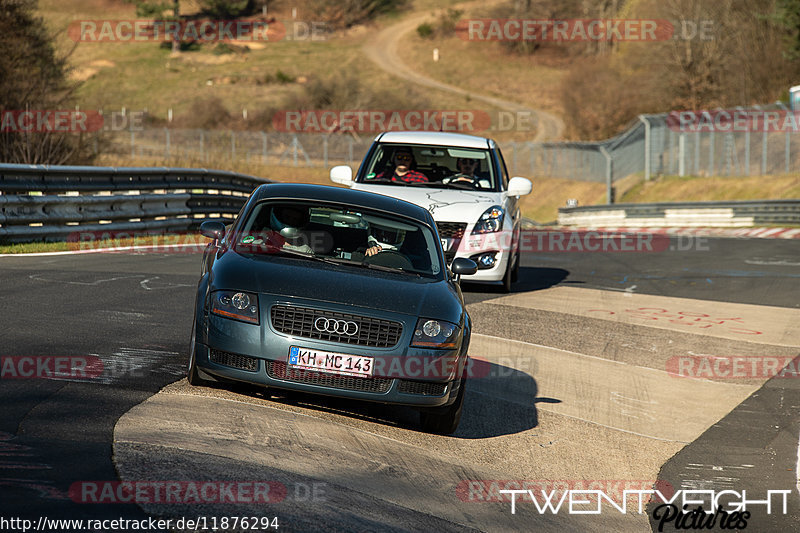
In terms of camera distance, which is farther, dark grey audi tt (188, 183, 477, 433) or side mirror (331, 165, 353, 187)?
side mirror (331, 165, 353, 187)

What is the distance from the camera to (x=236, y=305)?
6367 millimetres

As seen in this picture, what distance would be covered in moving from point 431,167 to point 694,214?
2366 cm

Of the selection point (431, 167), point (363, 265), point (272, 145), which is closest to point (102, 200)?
point (431, 167)

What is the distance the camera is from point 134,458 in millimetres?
5230

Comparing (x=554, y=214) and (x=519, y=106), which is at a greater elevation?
(x=519, y=106)

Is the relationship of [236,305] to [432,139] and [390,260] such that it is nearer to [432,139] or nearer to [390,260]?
[390,260]

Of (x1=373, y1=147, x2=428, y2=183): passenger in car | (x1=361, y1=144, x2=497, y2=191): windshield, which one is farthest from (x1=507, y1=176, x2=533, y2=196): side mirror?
(x1=373, y1=147, x2=428, y2=183): passenger in car

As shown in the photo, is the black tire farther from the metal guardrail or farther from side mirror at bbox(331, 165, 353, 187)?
the metal guardrail

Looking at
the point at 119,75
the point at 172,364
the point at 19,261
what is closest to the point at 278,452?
the point at 172,364

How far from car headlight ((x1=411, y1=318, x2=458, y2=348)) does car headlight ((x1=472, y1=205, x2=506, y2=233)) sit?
5.94 m

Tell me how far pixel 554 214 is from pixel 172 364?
4806cm

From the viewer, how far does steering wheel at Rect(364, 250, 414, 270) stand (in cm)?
732

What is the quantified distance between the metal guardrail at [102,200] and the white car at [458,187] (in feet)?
17.4

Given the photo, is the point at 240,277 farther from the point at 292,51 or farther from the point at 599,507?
the point at 292,51
